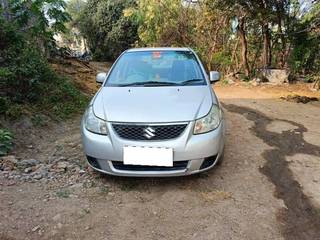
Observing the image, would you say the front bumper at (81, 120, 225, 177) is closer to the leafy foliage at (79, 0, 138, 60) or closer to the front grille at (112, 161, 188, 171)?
the front grille at (112, 161, 188, 171)

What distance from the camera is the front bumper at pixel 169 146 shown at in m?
3.63

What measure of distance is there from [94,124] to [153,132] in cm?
66

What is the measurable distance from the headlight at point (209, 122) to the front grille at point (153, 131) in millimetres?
149

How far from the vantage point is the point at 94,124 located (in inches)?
153

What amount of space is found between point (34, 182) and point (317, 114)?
19.4 ft

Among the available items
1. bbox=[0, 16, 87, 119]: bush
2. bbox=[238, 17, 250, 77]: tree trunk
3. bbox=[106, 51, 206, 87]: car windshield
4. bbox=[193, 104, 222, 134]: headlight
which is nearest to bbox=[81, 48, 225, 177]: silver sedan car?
bbox=[193, 104, 222, 134]: headlight

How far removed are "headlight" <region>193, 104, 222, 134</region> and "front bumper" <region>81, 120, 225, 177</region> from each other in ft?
0.15

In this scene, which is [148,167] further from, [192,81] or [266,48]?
[266,48]

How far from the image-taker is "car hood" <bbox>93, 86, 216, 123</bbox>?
12.2 feet

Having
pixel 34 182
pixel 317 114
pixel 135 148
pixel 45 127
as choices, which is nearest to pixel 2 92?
pixel 45 127

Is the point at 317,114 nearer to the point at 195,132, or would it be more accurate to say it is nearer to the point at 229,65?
the point at 195,132

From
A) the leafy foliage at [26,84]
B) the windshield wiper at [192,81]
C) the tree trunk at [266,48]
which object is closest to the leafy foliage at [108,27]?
the tree trunk at [266,48]

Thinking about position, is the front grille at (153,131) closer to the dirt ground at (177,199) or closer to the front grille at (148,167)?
the front grille at (148,167)

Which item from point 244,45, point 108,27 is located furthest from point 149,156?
point 108,27
